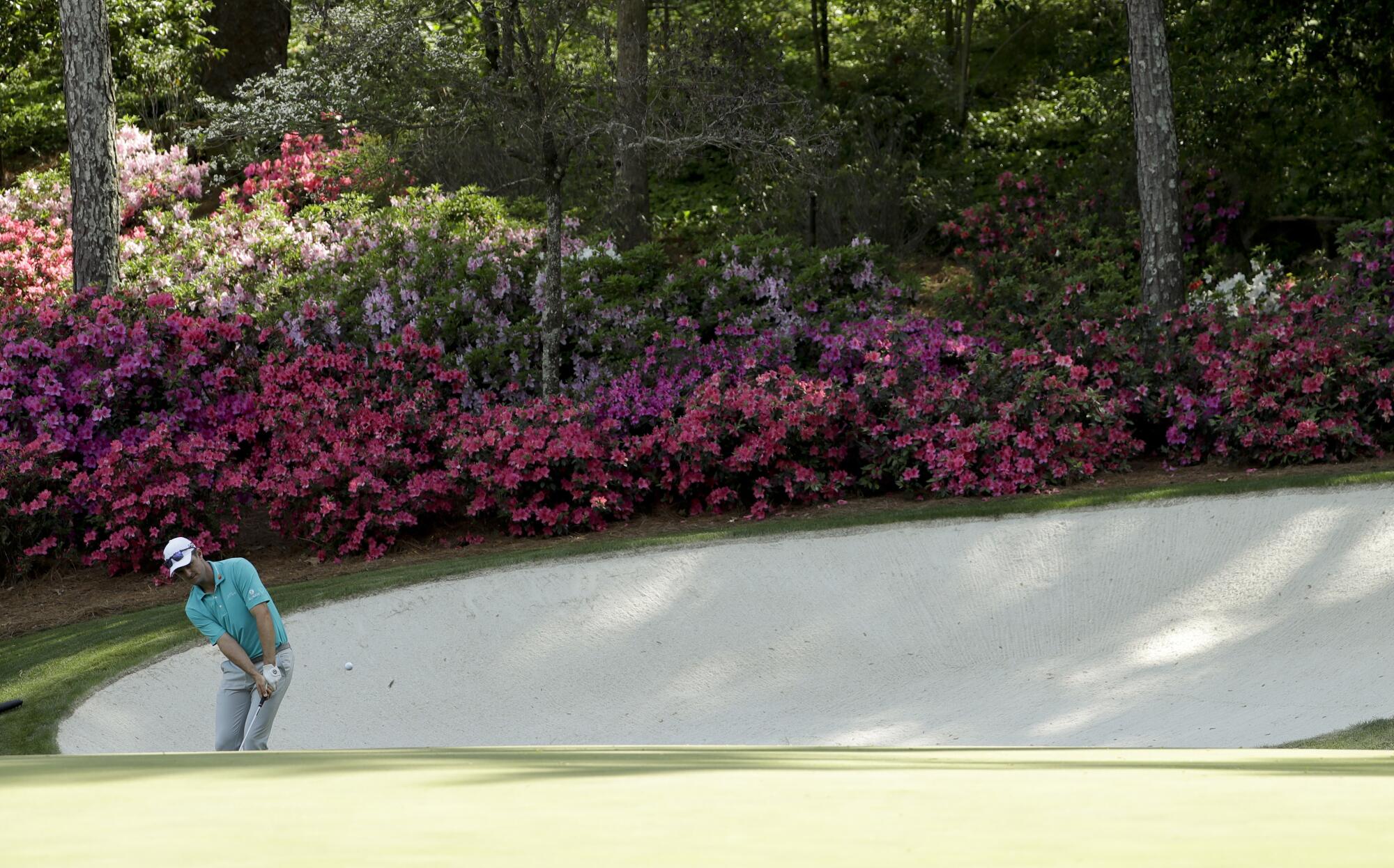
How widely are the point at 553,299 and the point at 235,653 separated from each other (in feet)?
19.6

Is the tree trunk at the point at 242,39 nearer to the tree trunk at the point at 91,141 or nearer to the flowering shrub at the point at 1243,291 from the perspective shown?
the tree trunk at the point at 91,141

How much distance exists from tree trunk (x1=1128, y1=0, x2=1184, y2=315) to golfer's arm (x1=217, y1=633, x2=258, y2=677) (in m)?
8.76

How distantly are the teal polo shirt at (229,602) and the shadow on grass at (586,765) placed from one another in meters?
4.89

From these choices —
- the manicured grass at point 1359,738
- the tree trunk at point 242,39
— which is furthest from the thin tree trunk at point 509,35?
the tree trunk at point 242,39

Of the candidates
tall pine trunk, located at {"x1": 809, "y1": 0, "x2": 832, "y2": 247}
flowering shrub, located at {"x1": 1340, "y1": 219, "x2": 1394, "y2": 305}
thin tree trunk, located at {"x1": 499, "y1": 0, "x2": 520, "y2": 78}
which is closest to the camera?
thin tree trunk, located at {"x1": 499, "y1": 0, "x2": 520, "y2": 78}

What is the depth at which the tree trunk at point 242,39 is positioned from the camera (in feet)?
66.4

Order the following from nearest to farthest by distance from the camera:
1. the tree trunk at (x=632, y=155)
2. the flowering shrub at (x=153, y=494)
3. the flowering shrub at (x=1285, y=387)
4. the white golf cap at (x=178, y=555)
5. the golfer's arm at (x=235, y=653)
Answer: the white golf cap at (x=178, y=555), the golfer's arm at (x=235, y=653), the flowering shrub at (x=1285, y=387), the flowering shrub at (x=153, y=494), the tree trunk at (x=632, y=155)

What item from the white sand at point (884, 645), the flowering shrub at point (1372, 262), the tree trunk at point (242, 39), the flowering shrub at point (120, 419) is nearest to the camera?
the white sand at point (884, 645)

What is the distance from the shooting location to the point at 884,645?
8.02 meters

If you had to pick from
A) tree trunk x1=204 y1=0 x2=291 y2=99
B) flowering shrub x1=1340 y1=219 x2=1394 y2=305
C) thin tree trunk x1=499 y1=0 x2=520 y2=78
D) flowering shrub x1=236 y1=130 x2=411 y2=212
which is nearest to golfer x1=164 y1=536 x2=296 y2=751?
thin tree trunk x1=499 y1=0 x2=520 y2=78

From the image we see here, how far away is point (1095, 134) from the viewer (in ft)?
51.7

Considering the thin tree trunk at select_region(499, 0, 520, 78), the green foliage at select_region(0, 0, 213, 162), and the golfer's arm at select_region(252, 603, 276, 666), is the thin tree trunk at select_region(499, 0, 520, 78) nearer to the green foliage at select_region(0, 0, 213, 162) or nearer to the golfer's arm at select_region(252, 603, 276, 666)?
the golfer's arm at select_region(252, 603, 276, 666)

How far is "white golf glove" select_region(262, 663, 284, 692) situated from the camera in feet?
20.1

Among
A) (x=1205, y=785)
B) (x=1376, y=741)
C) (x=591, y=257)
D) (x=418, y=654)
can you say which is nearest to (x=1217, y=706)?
(x=1376, y=741)
